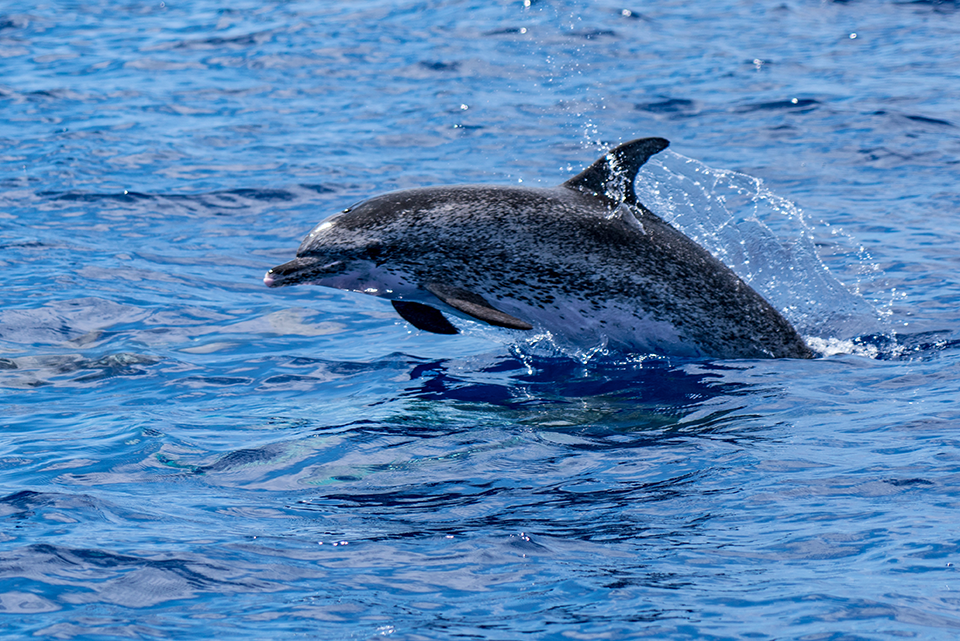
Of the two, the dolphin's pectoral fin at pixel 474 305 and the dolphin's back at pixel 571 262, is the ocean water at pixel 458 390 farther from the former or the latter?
the dolphin's pectoral fin at pixel 474 305

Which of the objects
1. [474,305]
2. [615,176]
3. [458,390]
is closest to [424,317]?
[458,390]

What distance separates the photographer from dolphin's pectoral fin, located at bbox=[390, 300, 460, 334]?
10453 mm

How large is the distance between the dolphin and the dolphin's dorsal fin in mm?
11

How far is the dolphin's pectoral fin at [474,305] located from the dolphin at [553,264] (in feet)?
0.11

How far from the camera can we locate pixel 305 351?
11.6 m

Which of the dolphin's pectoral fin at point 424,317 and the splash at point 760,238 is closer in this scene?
the dolphin's pectoral fin at point 424,317

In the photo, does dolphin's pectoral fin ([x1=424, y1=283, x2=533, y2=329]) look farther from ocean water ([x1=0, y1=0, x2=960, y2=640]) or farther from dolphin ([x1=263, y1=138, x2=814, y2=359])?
ocean water ([x1=0, y1=0, x2=960, y2=640])

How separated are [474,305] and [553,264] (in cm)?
95

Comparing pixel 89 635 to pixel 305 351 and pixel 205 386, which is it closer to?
pixel 205 386

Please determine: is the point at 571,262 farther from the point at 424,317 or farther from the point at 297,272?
Result: the point at 297,272

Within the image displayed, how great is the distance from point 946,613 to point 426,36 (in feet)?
81.7

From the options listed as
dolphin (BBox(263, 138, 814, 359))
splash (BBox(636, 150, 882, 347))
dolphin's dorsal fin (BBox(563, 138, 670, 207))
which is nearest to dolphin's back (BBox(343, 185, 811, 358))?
dolphin (BBox(263, 138, 814, 359))

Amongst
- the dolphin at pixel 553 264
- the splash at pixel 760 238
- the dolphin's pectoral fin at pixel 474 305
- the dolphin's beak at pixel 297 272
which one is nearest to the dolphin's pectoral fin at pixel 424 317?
the dolphin at pixel 553 264

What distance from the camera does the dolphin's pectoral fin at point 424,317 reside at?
1045 centimetres
